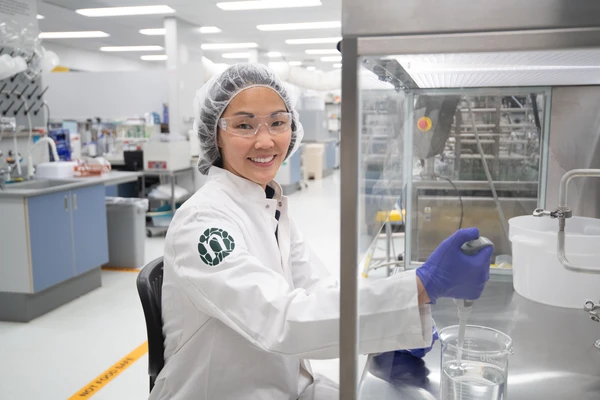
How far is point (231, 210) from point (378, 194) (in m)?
0.38

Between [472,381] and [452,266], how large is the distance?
16.5 inches

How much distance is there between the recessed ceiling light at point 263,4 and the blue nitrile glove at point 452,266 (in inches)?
223

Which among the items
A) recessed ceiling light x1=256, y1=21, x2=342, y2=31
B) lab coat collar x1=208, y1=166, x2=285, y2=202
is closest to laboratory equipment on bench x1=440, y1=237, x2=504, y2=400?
lab coat collar x1=208, y1=166, x2=285, y2=202

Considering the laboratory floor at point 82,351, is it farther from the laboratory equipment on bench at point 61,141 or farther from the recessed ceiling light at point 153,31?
the recessed ceiling light at point 153,31

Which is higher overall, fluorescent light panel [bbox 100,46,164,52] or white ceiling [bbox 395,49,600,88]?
fluorescent light panel [bbox 100,46,164,52]

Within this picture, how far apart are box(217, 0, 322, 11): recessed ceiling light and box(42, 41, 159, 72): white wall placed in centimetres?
534

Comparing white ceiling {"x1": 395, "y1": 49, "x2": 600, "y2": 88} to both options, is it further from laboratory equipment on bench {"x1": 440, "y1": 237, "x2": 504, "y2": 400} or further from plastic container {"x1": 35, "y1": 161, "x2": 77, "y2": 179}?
plastic container {"x1": 35, "y1": 161, "x2": 77, "y2": 179}

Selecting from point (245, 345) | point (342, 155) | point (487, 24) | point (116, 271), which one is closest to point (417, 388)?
point (245, 345)

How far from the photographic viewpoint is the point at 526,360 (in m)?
1.19

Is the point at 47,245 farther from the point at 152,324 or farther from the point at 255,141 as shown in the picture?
the point at 255,141

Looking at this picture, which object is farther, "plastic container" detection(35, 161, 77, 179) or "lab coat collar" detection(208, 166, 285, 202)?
"plastic container" detection(35, 161, 77, 179)

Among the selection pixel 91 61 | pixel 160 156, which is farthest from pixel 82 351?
pixel 91 61

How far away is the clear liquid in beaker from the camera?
103 centimetres

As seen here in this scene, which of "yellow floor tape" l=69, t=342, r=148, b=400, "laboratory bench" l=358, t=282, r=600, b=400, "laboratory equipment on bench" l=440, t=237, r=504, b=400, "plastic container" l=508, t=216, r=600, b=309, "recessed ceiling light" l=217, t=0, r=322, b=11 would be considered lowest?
"yellow floor tape" l=69, t=342, r=148, b=400
